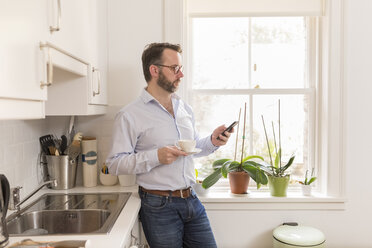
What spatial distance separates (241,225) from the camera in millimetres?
2508

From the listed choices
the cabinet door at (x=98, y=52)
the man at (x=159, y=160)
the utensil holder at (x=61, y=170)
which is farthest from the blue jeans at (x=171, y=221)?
the cabinet door at (x=98, y=52)

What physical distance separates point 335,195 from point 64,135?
1805 millimetres

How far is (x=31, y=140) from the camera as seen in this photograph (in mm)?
2168

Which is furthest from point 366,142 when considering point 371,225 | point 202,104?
point 202,104

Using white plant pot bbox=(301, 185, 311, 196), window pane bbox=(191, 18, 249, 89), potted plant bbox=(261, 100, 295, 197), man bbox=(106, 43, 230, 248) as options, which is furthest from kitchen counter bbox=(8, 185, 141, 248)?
white plant pot bbox=(301, 185, 311, 196)

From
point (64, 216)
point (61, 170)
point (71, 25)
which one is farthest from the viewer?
point (61, 170)

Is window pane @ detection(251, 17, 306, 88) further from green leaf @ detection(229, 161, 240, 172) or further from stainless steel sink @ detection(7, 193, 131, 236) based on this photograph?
stainless steel sink @ detection(7, 193, 131, 236)

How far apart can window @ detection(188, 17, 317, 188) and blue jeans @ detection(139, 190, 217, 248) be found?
0.58m

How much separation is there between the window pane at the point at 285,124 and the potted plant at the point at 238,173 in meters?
0.19

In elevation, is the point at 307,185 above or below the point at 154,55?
below

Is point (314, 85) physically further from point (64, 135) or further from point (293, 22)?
point (64, 135)

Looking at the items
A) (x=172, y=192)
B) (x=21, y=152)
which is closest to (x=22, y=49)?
(x=21, y=152)

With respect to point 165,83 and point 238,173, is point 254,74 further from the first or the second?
point 165,83

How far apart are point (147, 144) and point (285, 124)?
1.11 metres
